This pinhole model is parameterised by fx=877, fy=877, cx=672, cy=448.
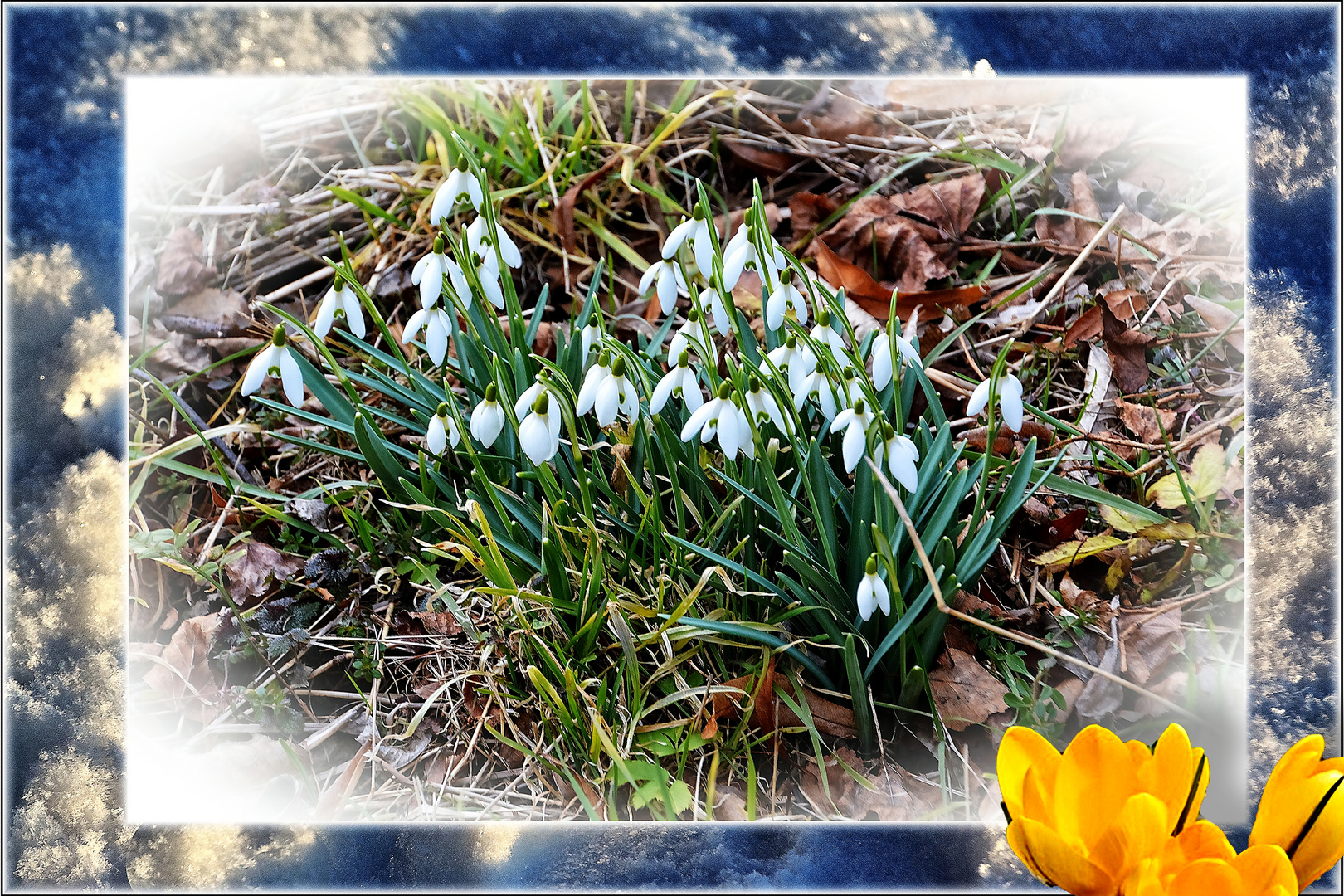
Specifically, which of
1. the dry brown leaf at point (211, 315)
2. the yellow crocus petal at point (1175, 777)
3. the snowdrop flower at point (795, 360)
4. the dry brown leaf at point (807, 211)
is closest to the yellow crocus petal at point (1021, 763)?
the yellow crocus petal at point (1175, 777)

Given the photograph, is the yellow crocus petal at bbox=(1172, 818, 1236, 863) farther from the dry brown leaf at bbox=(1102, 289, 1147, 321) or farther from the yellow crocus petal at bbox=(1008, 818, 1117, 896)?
the dry brown leaf at bbox=(1102, 289, 1147, 321)

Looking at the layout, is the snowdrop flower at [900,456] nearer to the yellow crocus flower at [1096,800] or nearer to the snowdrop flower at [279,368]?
the yellow crocus flower at [1096,800]

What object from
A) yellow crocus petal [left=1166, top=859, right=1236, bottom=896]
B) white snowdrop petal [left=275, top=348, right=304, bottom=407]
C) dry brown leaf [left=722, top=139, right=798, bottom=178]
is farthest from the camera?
dry brown leaf [left=722, top=139, right=798, bottom=178]

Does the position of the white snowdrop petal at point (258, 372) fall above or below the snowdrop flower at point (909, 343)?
below

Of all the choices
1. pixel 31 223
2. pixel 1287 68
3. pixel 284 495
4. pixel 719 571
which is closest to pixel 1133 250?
pixel 1287 68

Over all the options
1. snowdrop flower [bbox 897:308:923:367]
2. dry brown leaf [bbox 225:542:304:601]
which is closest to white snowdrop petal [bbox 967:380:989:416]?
snowdrop flower [bbox 897:308:923:367]

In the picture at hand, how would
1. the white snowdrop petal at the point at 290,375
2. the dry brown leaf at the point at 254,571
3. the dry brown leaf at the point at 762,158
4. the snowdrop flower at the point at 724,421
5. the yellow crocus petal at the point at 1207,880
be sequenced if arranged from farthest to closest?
the dry brown leaf at the point at 762,158 → the dry brown leaf at the point at 254,571 → the white snowdrop petal at the point at 290,375 → the snowdrop flower at the point at 724,421 → the yellow crocus petal at the point at 1207,880

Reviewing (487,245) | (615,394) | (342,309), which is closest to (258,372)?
(342,309)
